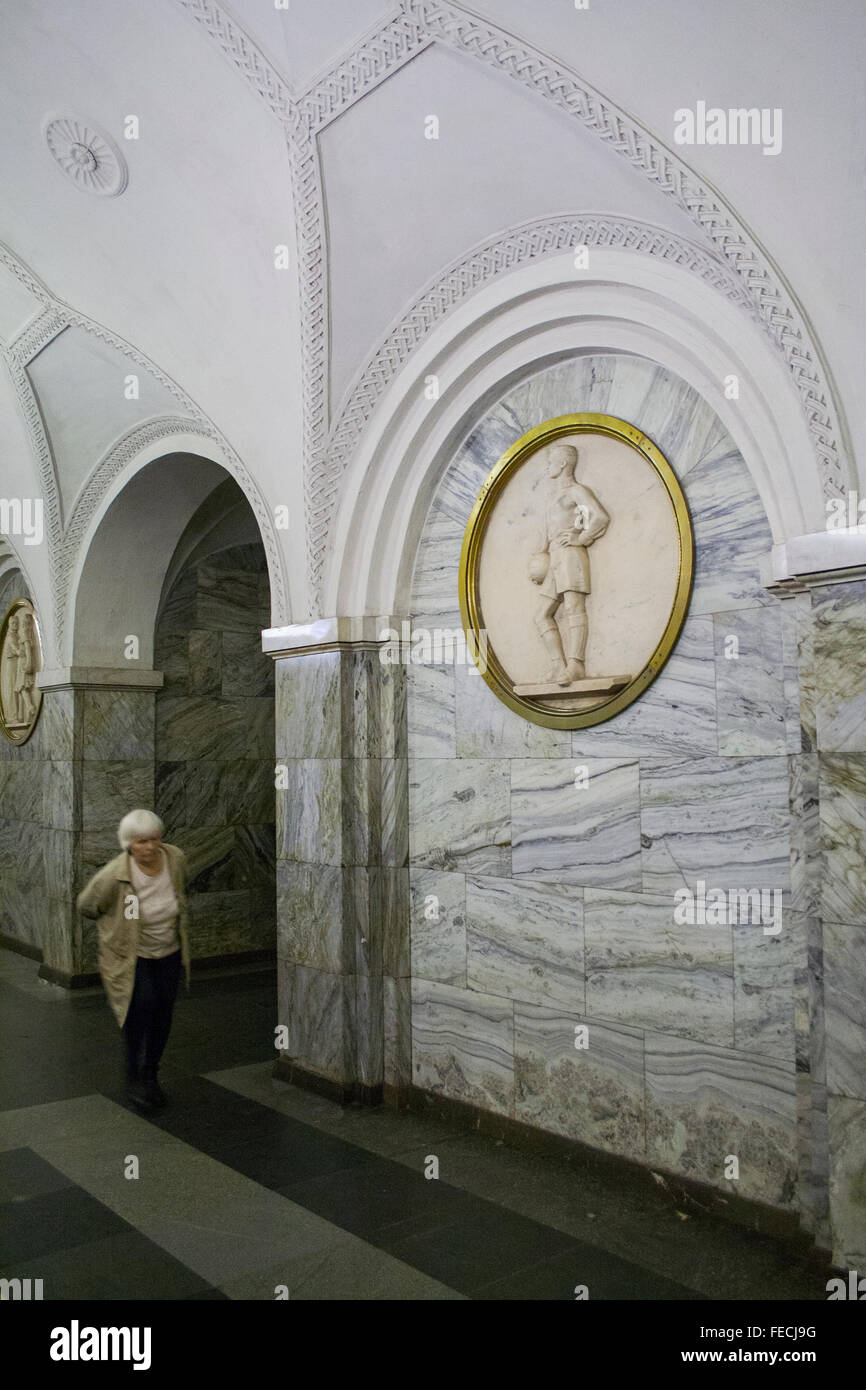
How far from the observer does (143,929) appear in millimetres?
5148

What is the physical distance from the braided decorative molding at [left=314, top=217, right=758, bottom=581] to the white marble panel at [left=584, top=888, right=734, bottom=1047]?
2.36 meters

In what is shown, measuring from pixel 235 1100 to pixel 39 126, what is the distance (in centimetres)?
507

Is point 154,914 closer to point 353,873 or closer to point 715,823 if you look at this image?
point 353,873

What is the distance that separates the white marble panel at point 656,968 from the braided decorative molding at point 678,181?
1.80 m

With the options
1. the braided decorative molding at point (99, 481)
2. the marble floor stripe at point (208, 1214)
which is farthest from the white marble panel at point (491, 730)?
the braided decorative molding at point (99, 481)

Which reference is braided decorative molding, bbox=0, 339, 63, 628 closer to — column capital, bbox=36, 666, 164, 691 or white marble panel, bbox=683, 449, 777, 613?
column capital, bbox=36, 666, 164, 691

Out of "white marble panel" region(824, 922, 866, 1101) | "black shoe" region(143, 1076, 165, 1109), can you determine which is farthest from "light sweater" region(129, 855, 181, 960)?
"white marble panel" region(824, 922, 866, 1101)

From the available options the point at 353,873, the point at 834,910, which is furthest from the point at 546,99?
the point at 353,873

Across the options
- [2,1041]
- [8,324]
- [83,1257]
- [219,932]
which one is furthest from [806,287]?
[219,932]

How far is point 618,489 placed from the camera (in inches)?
178

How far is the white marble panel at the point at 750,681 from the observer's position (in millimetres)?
3893

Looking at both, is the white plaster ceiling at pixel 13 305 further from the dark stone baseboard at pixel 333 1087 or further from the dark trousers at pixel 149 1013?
the dark stone baseboard at pixel 333 1087

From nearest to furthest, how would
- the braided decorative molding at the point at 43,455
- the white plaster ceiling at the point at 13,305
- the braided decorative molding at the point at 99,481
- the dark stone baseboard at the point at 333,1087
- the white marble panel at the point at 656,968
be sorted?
the white marble panel at the point at 656,968
the dark stone baseboard at the point at 333,1087
the white plaster ceiling at the point at 13,305
the braided decorative molding at the point at 99,481
the braided decorative molding at the point at 43,455
